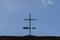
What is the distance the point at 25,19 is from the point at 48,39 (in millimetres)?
1962

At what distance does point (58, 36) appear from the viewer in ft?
64.6

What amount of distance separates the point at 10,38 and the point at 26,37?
1058mm

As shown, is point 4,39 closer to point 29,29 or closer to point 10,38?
point 10,38

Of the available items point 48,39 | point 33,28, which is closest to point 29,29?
point 33,28

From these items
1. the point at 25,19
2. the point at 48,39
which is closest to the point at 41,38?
the point at 48,39

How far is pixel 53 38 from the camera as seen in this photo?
19688mm

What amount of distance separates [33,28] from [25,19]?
82 centimetres

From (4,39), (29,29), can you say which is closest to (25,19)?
(29,29)

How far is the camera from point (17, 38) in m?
19.7

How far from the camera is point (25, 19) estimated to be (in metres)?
19.1

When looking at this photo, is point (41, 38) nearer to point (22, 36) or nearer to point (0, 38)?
point (22, 36)

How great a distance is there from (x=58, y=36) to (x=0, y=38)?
3.56 m

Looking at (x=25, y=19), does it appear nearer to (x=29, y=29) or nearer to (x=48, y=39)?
(x=29, y=29)

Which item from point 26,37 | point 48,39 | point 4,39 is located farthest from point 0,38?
point 48,39
